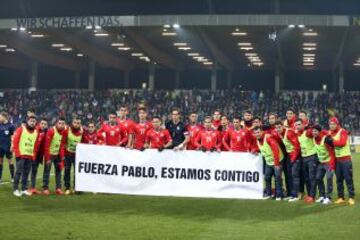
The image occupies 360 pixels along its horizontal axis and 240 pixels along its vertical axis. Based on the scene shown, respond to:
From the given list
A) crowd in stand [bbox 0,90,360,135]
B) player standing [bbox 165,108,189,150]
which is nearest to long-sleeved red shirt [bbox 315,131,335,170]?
player standing [bbox 165,108,189,150]

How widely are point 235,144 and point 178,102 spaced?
27772 millimetres

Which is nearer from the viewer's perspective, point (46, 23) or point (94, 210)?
point (94, 210)

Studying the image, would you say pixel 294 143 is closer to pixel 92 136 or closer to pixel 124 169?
pixel 124 169

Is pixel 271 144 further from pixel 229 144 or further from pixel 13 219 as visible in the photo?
pixel 13 219

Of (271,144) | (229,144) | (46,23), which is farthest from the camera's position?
(46,23)

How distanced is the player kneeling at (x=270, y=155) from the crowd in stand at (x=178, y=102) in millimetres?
25801

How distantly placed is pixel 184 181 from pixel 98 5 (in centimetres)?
2237

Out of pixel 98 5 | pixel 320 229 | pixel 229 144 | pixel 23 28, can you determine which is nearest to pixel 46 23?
pixel 23 28

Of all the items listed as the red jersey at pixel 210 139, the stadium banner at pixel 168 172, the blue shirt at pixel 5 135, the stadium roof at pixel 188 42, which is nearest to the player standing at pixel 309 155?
the stadium banner at pixel 168 172

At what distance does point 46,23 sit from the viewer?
29391mm

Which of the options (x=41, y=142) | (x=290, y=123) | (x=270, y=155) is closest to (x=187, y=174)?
(x=270, y=155)

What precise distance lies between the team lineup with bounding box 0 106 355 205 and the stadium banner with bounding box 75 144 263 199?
0.65 feet

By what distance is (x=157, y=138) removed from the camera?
41.5 feet

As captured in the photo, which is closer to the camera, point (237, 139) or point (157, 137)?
point (237, 139)
